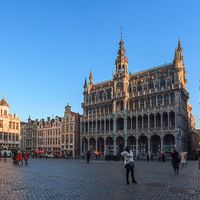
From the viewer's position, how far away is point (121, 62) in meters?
83.9

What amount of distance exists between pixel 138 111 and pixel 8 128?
45.9 metres

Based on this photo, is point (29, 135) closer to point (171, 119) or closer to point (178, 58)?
point (171, 119)

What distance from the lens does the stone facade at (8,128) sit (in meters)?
96.2

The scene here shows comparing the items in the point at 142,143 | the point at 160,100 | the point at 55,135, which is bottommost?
the point at 142,143

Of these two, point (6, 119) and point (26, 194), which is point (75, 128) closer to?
point (6, 119)

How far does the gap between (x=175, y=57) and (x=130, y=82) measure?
1501 cm

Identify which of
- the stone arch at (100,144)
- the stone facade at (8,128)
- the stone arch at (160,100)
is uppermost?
the stone arch at (160,100)

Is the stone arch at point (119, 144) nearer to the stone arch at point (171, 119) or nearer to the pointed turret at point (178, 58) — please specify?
the stone arch at point (171, 119)

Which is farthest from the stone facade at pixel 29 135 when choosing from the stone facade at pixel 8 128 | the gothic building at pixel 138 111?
the gothic building at pixel 138 111

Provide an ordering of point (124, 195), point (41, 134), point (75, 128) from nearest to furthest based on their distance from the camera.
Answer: point (124, 195)
point (75, 128)
point (41, 134)

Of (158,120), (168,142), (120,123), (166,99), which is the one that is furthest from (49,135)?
(166,99)

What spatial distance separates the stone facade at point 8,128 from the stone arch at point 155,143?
48.9 metres

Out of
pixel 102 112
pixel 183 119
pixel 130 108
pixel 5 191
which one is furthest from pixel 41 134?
pixel 5 191

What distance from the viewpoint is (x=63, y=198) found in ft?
33.9
